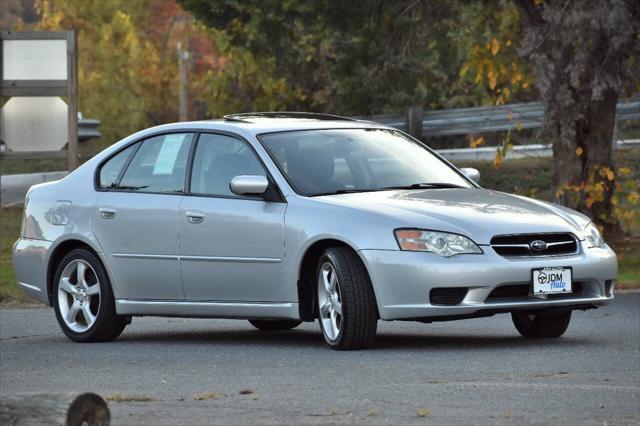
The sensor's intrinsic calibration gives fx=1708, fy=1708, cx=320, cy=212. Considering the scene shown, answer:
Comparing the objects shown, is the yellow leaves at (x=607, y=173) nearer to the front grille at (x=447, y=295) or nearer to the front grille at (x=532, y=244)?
the front grille at (x=532, y=244)

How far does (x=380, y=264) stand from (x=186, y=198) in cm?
188

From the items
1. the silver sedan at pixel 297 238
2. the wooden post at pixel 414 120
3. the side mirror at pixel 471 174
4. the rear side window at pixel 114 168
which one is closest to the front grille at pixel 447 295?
the silver sedan at pixel 297 238

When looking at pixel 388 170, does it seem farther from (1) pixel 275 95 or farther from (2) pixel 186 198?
(1) pixel 275 95

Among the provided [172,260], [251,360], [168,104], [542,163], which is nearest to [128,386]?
[251,360]

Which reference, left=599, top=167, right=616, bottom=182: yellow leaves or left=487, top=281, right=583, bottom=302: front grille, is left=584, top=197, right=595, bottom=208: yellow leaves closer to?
left=599, top=167, right=616, bottom=182: yellow leaves

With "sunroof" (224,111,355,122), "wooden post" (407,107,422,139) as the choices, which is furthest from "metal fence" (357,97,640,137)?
"sunroof" (224,111,355,122)

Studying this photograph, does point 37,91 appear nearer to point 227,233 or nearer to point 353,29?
point 353,29

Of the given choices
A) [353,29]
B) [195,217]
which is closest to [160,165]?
[195,217]

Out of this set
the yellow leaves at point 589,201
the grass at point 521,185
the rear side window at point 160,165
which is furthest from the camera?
the grass at point 521,185

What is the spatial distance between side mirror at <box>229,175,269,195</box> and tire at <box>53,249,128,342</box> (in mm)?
1526

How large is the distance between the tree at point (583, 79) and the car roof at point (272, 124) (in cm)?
652

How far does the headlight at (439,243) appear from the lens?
410 inches

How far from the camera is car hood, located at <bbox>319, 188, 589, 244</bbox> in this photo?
1046 cm

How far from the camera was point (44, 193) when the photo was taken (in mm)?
12898
